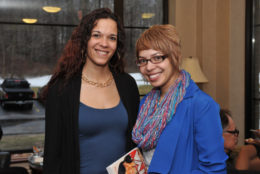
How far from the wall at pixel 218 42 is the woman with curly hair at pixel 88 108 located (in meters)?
3.06

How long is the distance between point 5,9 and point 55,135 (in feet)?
11.1

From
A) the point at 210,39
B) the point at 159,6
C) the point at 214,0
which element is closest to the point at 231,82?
the point at 210,39

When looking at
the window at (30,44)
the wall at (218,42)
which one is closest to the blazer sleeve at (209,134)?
the wall at (218,42)

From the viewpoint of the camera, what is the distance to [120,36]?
1.77m

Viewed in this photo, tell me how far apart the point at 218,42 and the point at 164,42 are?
3598mm

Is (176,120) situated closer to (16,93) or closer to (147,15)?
(16,93)

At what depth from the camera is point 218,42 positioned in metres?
4.61

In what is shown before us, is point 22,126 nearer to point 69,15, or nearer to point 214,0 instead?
point 69,15

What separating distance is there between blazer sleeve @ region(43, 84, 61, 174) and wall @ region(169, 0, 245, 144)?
133 inches

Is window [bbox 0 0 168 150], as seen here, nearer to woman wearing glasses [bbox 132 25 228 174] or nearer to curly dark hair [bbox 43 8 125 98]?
curly dark hair [bbox 43 8 125 98]

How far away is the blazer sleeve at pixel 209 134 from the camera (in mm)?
1179

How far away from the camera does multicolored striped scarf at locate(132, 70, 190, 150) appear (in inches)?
49.5

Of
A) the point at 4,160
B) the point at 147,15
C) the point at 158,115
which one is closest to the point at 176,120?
the point at 158,115

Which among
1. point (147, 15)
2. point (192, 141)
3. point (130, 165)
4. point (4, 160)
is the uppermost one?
point (147, 15)
